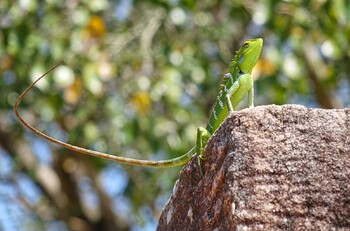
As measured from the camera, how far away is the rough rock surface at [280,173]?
356 cm

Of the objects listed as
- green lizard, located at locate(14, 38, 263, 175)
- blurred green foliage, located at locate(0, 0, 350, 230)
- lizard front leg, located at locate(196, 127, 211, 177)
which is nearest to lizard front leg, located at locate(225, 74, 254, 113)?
green lizard, located at locate(14, 38, 263, 175)

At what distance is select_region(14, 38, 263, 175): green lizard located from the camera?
429cm

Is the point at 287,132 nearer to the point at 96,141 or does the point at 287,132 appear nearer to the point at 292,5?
the point at 292,5

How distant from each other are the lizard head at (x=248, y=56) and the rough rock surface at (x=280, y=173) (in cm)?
91

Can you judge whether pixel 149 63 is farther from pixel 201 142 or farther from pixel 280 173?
pixel 280 173

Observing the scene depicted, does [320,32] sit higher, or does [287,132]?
[320,32]

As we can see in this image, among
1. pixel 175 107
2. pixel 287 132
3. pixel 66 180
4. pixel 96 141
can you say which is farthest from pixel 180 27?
pixel 287 132

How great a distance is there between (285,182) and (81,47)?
244 inches

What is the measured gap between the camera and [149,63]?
9891 mm

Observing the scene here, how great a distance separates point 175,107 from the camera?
9953 mm

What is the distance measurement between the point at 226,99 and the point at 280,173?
0.90m

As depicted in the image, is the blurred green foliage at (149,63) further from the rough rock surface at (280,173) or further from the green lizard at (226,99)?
the rough rock surface at (280,173)

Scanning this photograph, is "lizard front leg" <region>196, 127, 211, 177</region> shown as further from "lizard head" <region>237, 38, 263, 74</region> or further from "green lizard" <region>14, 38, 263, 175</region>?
"lizard head" <region>237, 38, 263, 74</region>

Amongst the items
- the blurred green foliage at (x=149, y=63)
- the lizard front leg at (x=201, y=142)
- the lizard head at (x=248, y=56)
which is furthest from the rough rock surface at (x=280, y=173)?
the blurred green foliage at (x=149, y=63)
